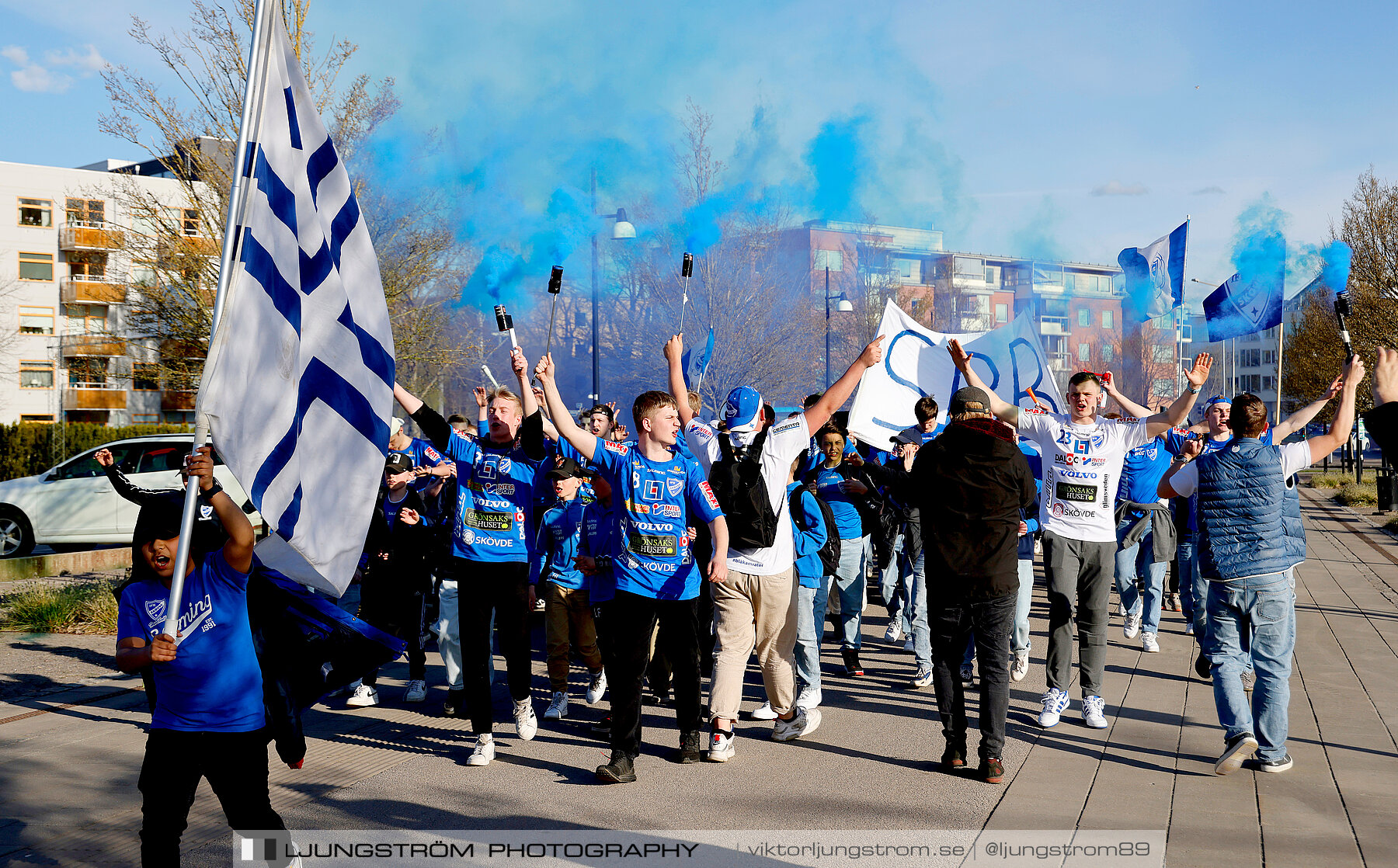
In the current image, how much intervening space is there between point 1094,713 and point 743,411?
9.43 ft

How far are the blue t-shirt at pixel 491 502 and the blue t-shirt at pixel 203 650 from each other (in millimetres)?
2243

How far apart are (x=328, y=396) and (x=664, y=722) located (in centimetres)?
367

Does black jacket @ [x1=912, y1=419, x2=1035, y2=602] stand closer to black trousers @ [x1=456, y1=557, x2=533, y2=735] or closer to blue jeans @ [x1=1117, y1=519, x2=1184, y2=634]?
black trousers @ [x1=456, y1=557, x2=533, y2=735]

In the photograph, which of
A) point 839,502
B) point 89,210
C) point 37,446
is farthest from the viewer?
point 37,446

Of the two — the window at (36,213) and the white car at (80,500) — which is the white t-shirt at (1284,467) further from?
the window at (36,213)

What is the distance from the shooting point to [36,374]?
56.3m

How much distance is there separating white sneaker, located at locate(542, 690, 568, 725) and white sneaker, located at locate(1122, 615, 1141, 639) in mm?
5228

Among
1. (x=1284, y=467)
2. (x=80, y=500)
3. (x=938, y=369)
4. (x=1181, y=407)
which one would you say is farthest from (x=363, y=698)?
(x=80, y=500)

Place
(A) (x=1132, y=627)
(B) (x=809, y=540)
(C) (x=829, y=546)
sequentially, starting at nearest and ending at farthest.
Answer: (B) (x=809, y=540) < (C) (x=829, y=546) < (A) (x=1132, y=627)

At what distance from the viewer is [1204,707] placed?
6.98 m

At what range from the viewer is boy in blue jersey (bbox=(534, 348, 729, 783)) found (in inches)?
217

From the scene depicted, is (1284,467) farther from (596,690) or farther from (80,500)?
(80,500)

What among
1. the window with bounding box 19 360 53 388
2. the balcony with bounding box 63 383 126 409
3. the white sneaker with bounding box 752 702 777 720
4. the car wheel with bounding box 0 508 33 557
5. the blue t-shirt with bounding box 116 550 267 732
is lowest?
the white sneaker with bounding box 752 702 777 720

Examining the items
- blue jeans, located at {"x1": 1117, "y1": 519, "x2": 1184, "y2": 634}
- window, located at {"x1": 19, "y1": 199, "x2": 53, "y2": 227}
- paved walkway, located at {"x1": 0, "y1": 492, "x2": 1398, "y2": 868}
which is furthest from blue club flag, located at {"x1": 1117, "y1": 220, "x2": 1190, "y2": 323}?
window, located at {"x1": 19, "y1": 199, "x2": 53, "y2": 227}
